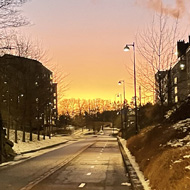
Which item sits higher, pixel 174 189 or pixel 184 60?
pixel 184 60

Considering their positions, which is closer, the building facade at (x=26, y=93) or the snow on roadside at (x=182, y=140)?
the snow on roadside at (x=182, y=140)

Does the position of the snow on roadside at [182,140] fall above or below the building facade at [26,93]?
below

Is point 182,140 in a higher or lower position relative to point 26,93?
lower

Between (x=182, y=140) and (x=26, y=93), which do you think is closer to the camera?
(x=182, y=140)

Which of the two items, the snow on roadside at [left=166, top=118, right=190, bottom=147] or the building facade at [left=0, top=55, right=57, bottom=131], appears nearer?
the snow on roadside at [left=166, top=118, right=190, bottom=147]

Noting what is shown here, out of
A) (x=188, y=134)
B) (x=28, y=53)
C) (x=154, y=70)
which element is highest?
(x=28, y=53)

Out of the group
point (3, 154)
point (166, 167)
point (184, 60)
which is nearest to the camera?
point (166, 167)

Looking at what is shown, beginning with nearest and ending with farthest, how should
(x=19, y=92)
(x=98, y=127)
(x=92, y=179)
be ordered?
(x=92, y=179) < (x=19, y=92) < (x=98, y=127)

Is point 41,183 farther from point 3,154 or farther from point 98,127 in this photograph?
point 98,127

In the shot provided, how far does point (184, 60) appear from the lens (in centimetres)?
7981

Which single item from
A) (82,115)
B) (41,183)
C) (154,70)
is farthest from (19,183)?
(82,115)

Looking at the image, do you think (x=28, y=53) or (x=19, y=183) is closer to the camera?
(x=19, y=183)

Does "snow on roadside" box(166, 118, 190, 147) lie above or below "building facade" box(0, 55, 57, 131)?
below

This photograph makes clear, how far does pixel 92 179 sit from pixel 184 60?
69030 mm
